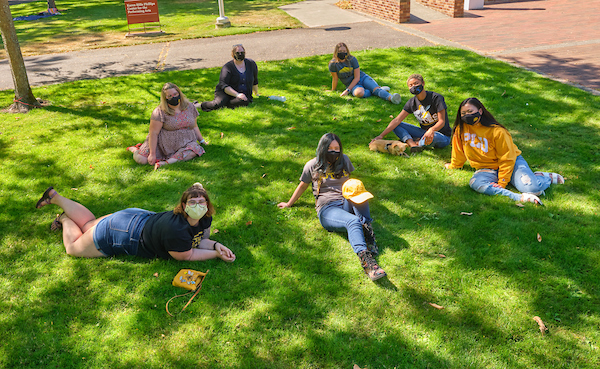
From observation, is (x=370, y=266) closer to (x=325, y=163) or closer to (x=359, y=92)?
(x=325, y=163)

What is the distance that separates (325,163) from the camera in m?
5.42

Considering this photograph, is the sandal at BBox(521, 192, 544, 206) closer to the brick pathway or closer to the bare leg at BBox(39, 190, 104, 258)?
the bare leg at BBox(39, 190, 104, 258)

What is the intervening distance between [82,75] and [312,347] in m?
12.3

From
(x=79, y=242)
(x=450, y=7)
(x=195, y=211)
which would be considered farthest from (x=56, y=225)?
(x=450, y=7)

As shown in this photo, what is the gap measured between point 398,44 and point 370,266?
1155 cm

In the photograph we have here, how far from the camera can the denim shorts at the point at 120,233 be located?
4926mm

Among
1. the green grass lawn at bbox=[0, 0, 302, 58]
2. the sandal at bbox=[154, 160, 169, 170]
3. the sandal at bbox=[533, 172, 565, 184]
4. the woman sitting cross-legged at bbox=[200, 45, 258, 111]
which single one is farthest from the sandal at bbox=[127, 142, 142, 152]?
the green grass lawn at bbox=[0, 0, 302, 58]

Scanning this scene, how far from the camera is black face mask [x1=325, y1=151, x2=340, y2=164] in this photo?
5352mm

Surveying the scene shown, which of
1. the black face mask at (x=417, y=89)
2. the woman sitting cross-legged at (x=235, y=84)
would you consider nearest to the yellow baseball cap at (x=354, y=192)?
the black face mask at (x=417, y=89)

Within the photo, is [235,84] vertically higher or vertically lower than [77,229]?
higher

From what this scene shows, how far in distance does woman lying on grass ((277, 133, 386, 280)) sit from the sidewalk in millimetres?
8017

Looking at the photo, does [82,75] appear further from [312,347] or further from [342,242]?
[312,347]

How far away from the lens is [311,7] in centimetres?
2281

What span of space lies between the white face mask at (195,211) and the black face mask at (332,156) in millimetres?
1705
